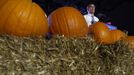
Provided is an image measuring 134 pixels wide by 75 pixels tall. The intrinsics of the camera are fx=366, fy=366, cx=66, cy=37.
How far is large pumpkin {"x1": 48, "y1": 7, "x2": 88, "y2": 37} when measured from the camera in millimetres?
4484

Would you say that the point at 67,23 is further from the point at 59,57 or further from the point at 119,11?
the point at 119,11

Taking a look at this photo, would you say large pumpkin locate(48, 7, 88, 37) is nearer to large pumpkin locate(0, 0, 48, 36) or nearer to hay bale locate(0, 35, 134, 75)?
large pumpkin locate(0, 0, 48, 36)

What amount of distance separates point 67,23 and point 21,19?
0.68 metres

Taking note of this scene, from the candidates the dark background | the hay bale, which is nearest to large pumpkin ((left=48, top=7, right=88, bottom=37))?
the hay bale

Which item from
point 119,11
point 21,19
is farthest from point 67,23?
point 119,11

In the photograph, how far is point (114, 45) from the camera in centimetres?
439

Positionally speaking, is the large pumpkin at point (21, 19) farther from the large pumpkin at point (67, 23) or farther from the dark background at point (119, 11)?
the dark background at point (119, 11)

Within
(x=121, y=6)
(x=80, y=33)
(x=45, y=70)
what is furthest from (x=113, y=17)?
(x=45, y=70)

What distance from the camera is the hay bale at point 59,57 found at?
355 centimetres

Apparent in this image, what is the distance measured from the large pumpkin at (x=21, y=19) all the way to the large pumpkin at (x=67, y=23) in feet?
0.71

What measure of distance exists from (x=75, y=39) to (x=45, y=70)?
0.62 m

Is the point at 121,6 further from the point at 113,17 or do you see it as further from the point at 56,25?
the point at 56,25

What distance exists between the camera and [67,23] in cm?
454

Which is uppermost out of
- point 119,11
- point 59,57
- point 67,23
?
point 119,11
